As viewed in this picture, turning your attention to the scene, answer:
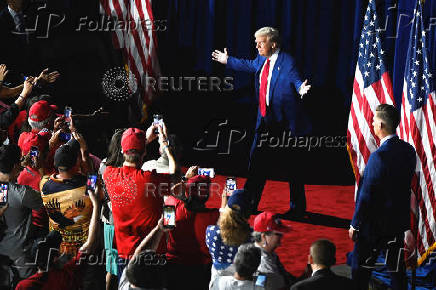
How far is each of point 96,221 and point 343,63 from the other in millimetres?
7070

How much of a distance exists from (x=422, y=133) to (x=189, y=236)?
3005mm

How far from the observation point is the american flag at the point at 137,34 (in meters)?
11.8

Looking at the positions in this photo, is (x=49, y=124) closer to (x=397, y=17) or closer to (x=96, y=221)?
(x=96, y=221)

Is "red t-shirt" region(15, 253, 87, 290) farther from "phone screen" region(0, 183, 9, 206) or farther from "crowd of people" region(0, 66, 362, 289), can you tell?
"phone screen" region(0, 183, 9, 206)

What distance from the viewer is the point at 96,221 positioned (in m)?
5.42

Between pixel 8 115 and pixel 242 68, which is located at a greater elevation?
pixel 242 68

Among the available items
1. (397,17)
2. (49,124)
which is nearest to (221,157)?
(397,17)

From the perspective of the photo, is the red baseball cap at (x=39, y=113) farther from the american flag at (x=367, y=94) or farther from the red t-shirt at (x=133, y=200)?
the american flag at (x=367, y=94)

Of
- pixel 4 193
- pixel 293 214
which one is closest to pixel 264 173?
pixel 293 214

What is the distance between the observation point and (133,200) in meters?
5.85

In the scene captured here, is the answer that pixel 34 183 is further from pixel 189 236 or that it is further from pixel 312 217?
pixel 312 217

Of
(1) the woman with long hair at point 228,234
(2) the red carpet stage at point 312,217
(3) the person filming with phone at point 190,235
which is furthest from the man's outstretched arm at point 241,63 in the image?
(1) the woman with long hair at point 228,234

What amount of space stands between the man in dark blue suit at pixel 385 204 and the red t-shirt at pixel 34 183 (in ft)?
9.08

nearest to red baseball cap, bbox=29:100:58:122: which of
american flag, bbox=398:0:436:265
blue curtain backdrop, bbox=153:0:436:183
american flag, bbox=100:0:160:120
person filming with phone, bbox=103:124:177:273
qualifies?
person filming with phone, bbox=103:124:177:273
